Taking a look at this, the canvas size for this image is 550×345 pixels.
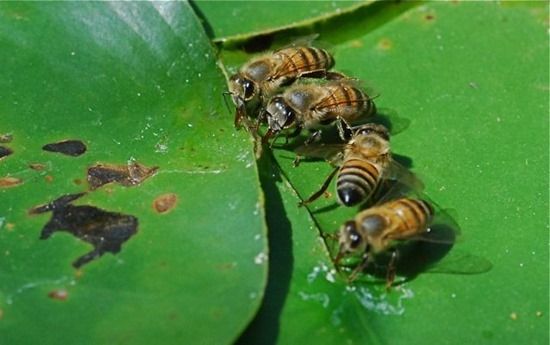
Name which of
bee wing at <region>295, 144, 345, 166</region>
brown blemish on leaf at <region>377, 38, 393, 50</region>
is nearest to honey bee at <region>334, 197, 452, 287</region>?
bee wing at <region>295, 144, 345, 166</region>

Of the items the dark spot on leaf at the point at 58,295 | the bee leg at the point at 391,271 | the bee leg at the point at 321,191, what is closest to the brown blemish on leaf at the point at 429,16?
the bee leg at the point at 321,191

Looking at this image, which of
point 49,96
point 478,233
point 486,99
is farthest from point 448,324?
point 49,96

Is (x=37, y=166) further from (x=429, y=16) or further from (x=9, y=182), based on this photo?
(x=429, y=16)

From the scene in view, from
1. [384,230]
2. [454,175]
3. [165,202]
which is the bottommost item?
[454,175]

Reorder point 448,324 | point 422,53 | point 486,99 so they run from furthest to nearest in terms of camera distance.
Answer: point 422,53 < point 486,99 < point 448,324

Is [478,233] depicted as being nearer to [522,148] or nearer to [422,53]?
[522,148]

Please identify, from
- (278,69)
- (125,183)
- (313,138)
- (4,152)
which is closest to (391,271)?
(313,138)

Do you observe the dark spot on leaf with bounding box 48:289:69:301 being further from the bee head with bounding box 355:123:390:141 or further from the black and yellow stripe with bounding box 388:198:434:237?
the bee head with bounding box 355:123:390:141
